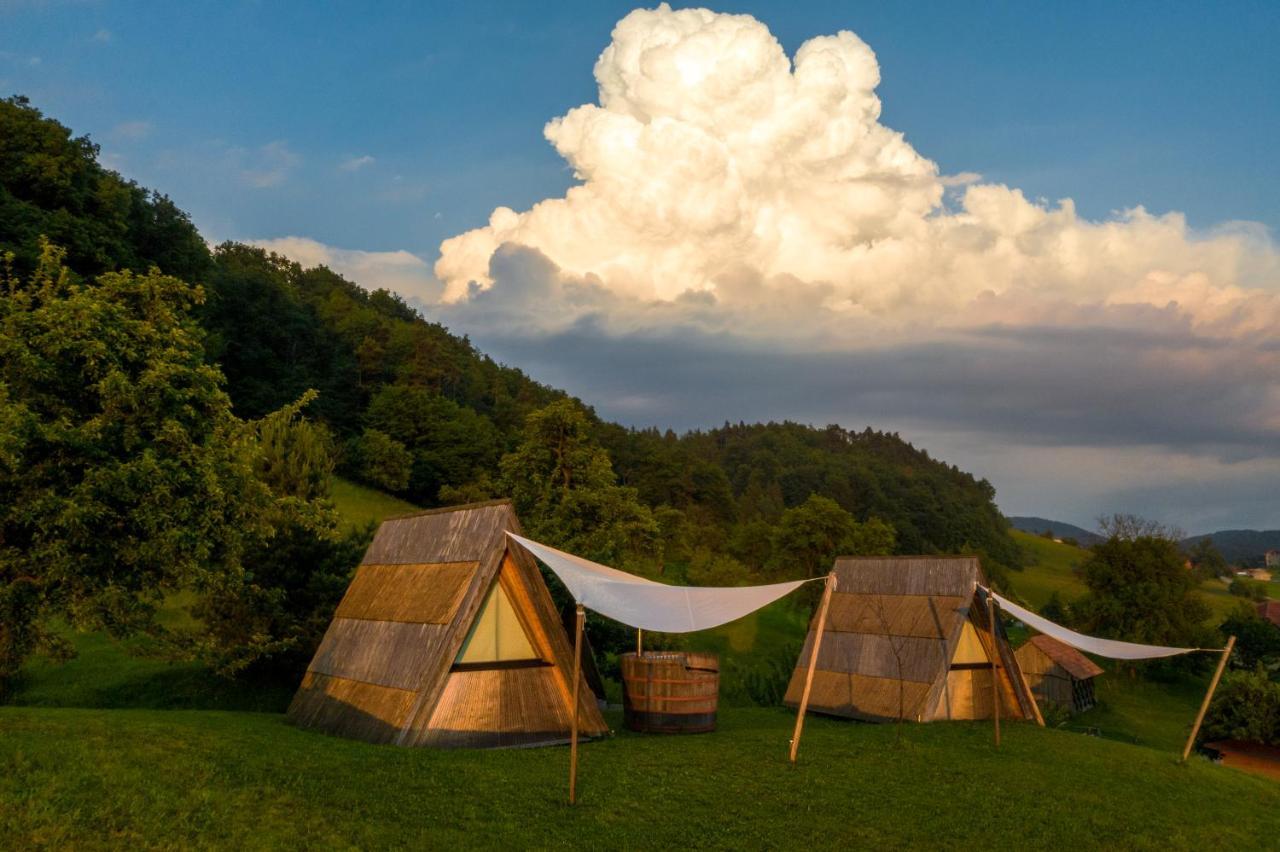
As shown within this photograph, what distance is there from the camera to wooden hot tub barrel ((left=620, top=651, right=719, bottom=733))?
16.2m

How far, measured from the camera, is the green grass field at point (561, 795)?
8516 millimetres

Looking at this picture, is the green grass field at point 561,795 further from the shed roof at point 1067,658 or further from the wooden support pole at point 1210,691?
the shed roof at point 1067,658

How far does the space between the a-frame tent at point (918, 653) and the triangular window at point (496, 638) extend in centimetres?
996

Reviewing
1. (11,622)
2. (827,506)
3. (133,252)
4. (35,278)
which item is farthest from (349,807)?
(827,506)

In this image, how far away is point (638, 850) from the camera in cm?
916

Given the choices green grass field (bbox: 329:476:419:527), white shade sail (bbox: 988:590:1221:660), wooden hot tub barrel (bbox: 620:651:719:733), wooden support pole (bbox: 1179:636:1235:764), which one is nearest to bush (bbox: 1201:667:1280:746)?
wooden support pole (bbox: 1179:636:1235:764)

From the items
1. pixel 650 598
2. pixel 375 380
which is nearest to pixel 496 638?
pixel 650 598

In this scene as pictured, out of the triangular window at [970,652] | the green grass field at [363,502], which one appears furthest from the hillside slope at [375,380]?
the triangular window at [970,652]

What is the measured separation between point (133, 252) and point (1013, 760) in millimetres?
53137

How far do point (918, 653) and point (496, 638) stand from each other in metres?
11.5

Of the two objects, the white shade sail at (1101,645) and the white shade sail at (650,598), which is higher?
the white shade sail at (650,598)

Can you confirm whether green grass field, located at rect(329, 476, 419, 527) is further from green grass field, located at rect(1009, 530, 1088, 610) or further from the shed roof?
green grass field, located at rect(1009, 530, 1088, 610)

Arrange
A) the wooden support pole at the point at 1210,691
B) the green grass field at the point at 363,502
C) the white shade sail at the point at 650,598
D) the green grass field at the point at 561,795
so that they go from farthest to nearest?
the green grass field at the point at 363,502
the wooden support pole at the point at 1210,691
the white shade sail at the point at 650,598
the green grass field at the point at 561,795

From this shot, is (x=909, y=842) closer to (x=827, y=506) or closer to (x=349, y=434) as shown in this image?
(x=827, y=506)
